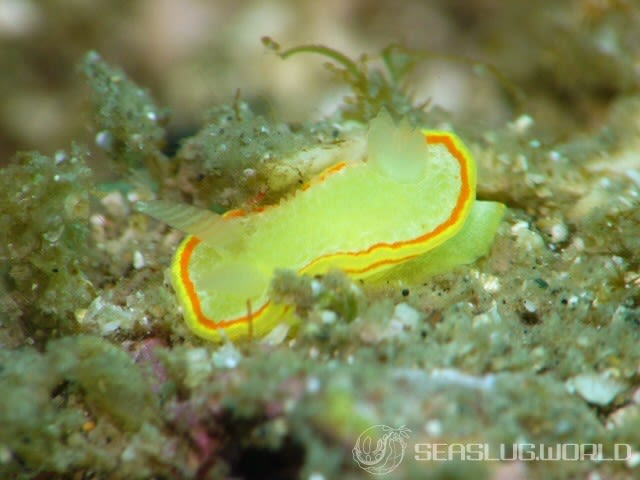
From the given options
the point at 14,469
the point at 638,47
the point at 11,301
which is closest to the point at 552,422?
the point at 14,469

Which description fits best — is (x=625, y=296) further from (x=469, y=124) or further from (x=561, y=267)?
(x=469, y=124)

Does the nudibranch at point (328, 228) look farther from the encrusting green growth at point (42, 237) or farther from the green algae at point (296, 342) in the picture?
the encrusting green growth at point (42, 237)

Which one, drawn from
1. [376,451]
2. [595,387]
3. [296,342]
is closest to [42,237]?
[296,342]

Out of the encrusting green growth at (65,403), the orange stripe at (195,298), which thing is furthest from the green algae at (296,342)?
the orange stripe at (195,298)

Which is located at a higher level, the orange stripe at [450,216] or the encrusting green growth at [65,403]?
the orange stripe at [450,216]

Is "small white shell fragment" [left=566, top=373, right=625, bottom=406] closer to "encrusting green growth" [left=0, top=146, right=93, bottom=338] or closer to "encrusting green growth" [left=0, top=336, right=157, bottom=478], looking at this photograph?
"encrusting green growth" [left=0, top=336, right=157, bottom=478]

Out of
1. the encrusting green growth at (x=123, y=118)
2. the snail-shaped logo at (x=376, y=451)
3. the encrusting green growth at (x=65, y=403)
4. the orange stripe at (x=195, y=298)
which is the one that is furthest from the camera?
the encrusting green growth at (x=123, y=118)
